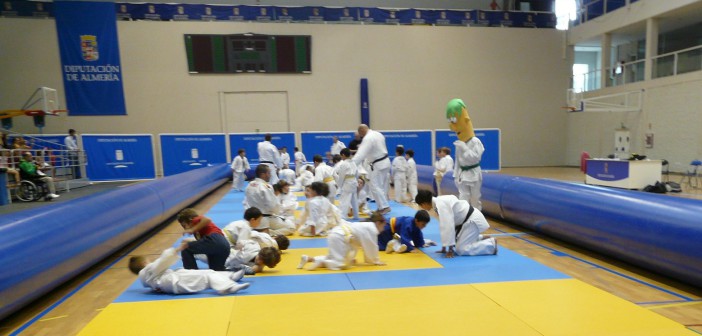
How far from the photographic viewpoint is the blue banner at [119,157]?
50.1 feet

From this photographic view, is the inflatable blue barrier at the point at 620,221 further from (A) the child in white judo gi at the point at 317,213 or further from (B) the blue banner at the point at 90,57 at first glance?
(B) the blue banner at the point at 90,57

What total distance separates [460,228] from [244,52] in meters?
16.2

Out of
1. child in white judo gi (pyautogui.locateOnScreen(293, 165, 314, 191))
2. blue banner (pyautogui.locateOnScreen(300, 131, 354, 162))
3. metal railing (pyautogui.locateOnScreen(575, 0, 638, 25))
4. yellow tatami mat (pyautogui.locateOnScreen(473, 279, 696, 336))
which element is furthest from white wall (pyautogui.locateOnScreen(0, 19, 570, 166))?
yellow tatami mat (pyautogui.locateOnScreen(473, 279, 696, 336))

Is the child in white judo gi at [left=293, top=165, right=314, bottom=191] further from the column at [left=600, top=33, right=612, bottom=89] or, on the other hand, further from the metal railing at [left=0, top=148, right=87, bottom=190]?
the column at [left=600, top=33, right=612, bottom=89]

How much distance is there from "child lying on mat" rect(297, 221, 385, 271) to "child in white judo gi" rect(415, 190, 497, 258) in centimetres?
82

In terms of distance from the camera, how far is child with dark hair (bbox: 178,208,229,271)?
397 centimetres

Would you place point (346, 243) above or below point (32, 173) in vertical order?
below

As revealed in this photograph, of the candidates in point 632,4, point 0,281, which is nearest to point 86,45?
point 0,281

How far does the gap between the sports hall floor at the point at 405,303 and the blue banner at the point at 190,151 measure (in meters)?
12.2

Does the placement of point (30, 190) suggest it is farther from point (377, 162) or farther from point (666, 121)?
point (666, 121)

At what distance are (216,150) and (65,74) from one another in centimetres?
A: 754

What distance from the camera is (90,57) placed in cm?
1691

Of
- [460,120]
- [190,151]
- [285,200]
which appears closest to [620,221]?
[460,120]

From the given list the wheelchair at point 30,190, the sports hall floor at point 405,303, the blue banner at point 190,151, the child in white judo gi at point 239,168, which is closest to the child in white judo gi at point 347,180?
the sports hall floor at point 405,303
